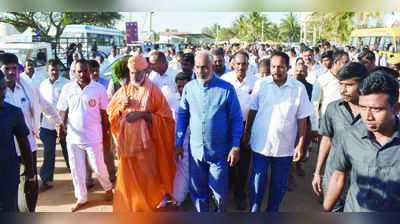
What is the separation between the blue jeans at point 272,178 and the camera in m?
3.03

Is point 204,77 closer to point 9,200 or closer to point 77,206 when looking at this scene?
point 9,200

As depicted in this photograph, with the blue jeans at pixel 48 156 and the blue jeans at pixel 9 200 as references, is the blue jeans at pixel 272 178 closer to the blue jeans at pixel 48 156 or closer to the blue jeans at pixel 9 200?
the blue jeans at pixel 9 200

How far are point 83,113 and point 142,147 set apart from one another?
82 centimetres

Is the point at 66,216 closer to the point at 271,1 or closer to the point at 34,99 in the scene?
the point at 271,1

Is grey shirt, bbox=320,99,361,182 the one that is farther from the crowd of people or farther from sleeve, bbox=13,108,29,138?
sleeve, bbox=13,108,29,138

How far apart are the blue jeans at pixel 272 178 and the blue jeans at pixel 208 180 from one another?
31cm

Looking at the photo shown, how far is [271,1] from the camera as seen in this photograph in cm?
42

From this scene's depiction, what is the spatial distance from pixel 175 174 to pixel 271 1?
3264 mm

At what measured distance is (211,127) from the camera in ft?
9.33

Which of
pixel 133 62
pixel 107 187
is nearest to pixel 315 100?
pixel 133 62

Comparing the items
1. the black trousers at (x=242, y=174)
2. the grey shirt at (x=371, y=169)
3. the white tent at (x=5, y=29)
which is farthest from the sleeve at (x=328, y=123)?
the white tent at (x=5, y=29)

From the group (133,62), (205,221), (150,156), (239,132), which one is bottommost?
(150,156)

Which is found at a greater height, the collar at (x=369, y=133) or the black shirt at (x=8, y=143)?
the collar at (x=369, y=133)

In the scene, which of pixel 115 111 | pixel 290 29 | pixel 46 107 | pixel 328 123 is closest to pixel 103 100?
pixel 115 111
